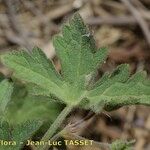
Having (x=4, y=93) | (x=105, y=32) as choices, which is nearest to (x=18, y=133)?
(x=4, y=93)

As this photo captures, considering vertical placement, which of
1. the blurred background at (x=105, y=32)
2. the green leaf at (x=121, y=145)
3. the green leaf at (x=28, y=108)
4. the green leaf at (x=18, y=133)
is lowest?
the green leaf at (x=121, y=145)

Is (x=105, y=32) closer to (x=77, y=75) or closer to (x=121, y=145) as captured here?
(x=77, y=75)

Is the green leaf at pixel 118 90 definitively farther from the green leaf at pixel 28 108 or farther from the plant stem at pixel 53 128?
the green leaf at pixel 28 108

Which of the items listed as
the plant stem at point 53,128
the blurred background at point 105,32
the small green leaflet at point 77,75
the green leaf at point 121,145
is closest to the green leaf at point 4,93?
the small green leaflet at point 77,75

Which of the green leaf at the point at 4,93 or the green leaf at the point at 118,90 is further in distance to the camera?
the green leaf at the point at 4,93

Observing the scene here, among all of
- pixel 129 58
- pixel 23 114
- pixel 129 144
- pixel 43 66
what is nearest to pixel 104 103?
pixel 129 144

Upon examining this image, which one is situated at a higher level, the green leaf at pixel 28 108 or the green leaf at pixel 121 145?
the green leaf at pixel 28 108

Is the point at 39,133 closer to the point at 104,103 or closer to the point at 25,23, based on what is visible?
the point at 104,103
